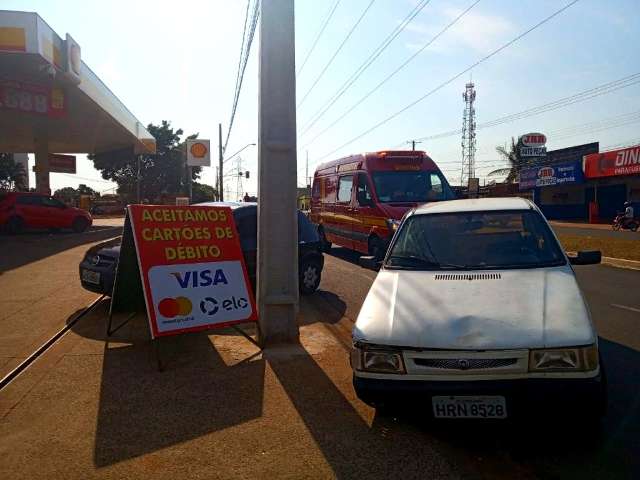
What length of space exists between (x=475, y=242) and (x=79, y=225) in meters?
19.9

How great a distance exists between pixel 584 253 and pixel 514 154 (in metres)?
50.8

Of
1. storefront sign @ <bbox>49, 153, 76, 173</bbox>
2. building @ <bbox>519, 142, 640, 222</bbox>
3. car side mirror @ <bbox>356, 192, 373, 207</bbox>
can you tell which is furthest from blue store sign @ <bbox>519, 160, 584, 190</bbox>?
storefront sign @ <bbox>49, 153, 76, 173</bbox>

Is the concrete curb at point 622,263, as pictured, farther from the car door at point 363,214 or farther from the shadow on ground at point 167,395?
the shadow on ground at point 167,395

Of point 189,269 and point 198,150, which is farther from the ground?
point 198,150

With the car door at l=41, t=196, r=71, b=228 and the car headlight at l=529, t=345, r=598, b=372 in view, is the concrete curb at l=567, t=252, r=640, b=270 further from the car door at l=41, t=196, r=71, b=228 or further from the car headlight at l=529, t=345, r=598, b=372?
the car door at l=41, t=196, r=71, b=228

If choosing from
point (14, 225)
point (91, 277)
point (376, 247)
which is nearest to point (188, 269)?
point (91, 277)

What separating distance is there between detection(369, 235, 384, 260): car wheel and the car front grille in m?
8.41

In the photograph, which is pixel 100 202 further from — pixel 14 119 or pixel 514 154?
pixel 514 154

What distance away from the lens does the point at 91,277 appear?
7.70m

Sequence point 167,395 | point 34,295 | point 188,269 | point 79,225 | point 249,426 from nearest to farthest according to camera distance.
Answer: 1. point 249,426
2. point 167,395
3. point 188,269
4. point 34,295
5. point 79,225

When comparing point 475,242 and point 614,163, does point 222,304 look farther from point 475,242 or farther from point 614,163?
point 614,163

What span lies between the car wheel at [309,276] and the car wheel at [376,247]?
9.13 feet

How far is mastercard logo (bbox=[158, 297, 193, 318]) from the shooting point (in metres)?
5.51

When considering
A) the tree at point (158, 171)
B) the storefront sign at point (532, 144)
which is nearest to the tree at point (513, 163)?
the storefront sign at point (532, 144)
